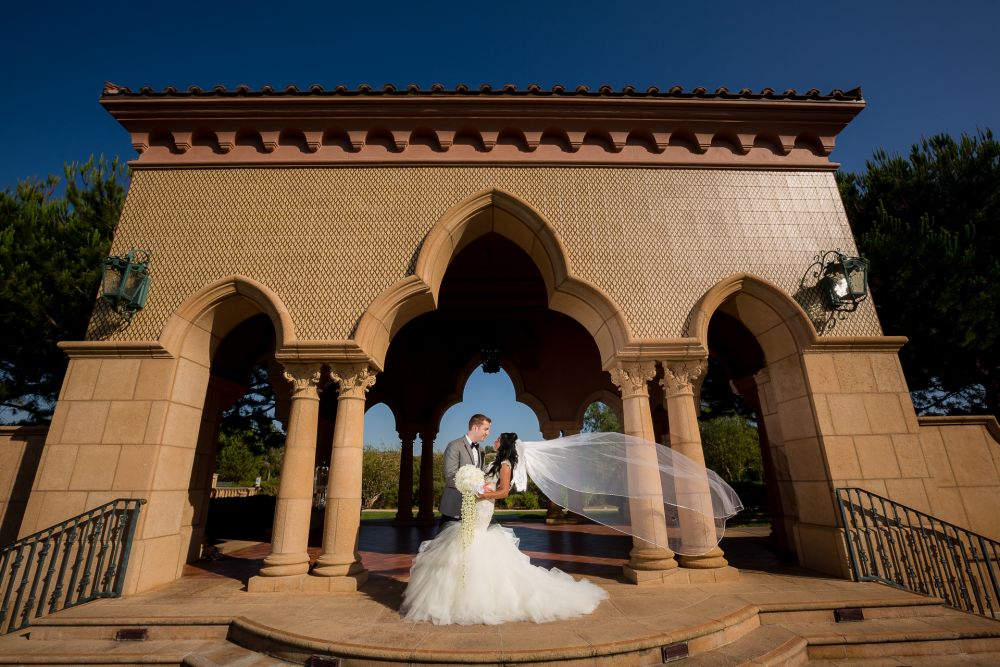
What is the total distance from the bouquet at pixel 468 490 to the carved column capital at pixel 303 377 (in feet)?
9.35

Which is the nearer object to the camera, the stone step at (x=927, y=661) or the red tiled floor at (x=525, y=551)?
the stone step at (x=927, y=661)

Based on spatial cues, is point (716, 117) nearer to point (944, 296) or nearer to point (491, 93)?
point (491, 93)

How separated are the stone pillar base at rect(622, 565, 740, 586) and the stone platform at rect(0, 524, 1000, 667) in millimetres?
86

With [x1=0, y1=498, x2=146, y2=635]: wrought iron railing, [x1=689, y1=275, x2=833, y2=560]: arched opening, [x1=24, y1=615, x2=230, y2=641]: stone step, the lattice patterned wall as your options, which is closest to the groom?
[x1=24, y1=615, x2=230, y2=641]: stone step

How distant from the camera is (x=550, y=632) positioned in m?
3.45

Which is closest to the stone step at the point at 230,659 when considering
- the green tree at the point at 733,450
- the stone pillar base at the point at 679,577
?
the stone pillar base at the point at 679,577

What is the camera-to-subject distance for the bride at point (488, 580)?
147 inches

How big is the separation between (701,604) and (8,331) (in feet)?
45.5

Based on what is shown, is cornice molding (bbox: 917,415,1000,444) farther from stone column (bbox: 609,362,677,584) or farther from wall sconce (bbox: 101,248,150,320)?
wall sconce (bbox: 101,248,150,320)

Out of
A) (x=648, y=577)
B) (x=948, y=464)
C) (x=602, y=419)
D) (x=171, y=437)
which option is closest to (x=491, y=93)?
(x=171, y=437)

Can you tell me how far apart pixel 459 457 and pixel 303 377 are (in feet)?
9.56

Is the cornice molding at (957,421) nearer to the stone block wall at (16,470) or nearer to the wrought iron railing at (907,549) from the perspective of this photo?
the wrought iron railing at (907,549)

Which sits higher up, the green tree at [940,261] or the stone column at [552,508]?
the green tree at [940,261]

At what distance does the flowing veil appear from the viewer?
16.5 feet
